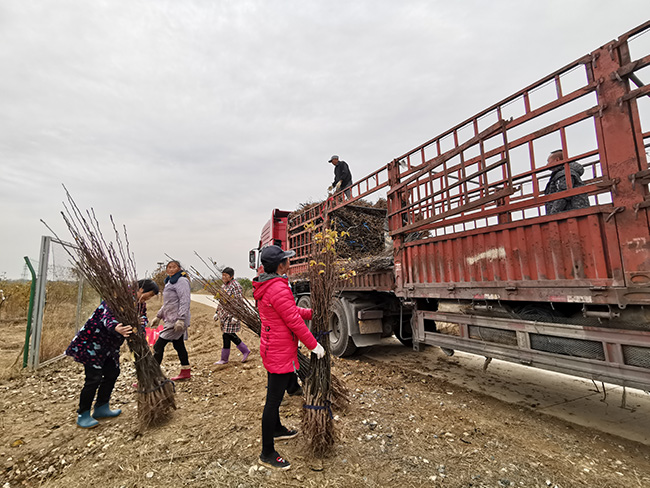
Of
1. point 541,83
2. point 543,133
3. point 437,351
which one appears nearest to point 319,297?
point 543,133

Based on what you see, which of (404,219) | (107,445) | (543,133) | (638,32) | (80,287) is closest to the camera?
(638,32)

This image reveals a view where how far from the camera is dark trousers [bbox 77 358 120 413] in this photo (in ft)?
9.80

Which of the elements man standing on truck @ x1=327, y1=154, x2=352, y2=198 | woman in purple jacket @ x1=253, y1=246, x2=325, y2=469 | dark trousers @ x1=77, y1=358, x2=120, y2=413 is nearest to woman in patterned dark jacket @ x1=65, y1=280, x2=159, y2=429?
dark trousers @ x1=77, y1=358, x2=120, y2=413

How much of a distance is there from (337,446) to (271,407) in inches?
26.7

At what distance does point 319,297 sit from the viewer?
2.83 m

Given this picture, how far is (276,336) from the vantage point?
2.37 metres

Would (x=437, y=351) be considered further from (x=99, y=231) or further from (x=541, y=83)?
(x=99, y=231)

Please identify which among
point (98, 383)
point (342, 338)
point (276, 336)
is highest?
point (276, 336)

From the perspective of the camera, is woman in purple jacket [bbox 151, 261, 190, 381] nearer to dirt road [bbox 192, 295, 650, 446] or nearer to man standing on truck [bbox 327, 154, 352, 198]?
dirt road [bbox 192, 295, 650, 446]

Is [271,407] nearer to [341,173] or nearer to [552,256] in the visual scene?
[552,256]

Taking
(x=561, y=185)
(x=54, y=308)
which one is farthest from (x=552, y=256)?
(x=54, y=308)

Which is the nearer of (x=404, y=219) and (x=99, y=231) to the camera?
(x=99, y=231)

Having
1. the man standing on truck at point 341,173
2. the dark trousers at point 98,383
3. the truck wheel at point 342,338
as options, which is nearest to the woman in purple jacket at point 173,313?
the dark trousers at point 98,383

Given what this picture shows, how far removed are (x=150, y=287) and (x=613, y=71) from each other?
15.4ft
